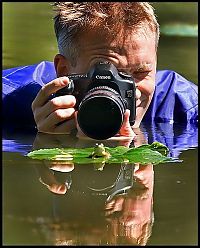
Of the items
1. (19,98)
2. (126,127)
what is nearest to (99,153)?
(126,127)

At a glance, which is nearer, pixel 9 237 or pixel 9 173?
pixel 9 237

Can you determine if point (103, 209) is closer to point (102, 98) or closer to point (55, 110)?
point (102, 98)

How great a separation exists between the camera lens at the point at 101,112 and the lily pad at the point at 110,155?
4 centimetres

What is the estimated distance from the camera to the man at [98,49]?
1083mm

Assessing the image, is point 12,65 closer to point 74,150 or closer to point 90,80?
point 90,80

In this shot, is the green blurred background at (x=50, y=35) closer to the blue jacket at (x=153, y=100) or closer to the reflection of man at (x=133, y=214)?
the blue jacket at (x=153, y=100)

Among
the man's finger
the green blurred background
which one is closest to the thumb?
the man's finger

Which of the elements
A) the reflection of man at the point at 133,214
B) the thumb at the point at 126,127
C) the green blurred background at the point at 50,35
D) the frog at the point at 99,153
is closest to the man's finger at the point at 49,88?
the thumb at the point at 126,127

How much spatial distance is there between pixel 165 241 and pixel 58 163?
1.13ft

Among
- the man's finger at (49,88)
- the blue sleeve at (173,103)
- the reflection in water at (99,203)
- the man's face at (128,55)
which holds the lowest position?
the blue sleeve at (173,103)

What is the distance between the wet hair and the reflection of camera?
6.6 inches

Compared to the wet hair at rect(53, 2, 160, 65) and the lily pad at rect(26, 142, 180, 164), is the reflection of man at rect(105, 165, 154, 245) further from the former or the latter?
the wet hair at rect(53, 2, 160, 65)

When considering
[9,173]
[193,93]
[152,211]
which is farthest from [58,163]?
[193,93]

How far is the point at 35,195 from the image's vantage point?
62 centimetres
